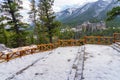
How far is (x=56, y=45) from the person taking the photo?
3219 centimetres

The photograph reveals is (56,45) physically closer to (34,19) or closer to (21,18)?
(21,18)

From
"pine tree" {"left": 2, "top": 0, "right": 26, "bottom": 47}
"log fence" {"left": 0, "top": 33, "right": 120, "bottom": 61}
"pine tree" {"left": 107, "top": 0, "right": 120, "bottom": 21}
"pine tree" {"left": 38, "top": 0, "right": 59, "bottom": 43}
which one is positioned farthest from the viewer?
"pine tree" {"left": 38, "top": 0, "right": 59, "bottom": 43}

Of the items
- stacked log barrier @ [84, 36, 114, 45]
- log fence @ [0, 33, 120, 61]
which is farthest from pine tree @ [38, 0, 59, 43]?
stacked log barrier @ [84, 36, 114, 45]

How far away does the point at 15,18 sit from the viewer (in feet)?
125

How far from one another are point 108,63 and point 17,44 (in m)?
28.5

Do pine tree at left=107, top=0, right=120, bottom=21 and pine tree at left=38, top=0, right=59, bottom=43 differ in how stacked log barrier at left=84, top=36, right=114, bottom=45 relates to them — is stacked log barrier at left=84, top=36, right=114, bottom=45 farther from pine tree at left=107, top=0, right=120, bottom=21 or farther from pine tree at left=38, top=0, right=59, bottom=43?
pine tree at left=38, top=0, right=59, bottom=43

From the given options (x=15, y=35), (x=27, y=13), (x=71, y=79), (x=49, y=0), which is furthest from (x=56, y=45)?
(x=27, y=13)

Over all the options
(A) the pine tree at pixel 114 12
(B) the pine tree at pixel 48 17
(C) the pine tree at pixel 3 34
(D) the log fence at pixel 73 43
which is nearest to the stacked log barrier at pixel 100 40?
(D) the log fence at pixel 73 43

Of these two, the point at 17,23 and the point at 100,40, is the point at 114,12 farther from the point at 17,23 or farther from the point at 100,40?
the point at 17,23

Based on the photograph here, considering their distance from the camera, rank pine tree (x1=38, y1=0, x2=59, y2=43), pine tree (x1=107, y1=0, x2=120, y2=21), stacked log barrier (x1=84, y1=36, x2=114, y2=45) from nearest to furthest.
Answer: pine tree (x1=107, y1=0, x2=120, y2=21), stacked log barrier (x1=84, y1=36, x2=114, y2=45), pine tree (x1=38, y1=0, x2=59, y2=43)

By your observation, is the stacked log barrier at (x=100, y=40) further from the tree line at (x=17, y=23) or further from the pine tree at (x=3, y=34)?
the pine tree at (x=3, y=34)

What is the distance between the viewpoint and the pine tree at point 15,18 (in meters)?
37.0

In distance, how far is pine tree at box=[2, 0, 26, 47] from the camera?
121 ft

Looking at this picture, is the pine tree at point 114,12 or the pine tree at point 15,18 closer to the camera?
the pine tree at point 114,12
